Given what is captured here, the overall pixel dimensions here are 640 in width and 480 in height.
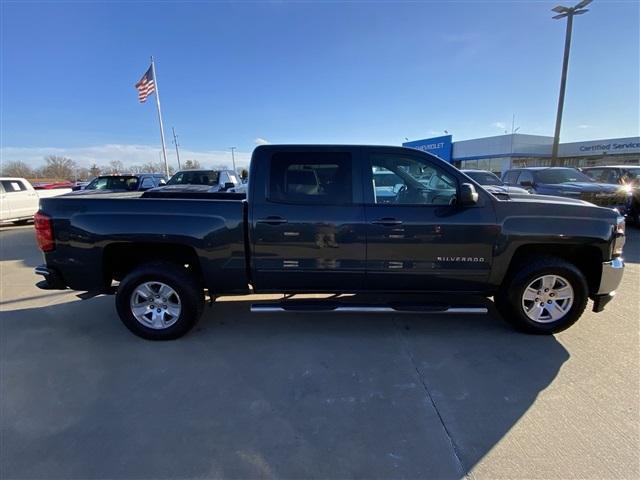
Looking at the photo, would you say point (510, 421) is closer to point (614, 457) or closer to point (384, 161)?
point (614, 457)

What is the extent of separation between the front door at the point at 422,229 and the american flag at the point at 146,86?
2257cm

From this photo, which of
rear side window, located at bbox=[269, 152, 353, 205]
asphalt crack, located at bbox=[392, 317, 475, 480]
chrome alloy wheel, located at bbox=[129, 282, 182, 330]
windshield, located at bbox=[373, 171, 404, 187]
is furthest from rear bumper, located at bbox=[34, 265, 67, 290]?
asphalt crack, located at bbox=[392, 317, 475, 480]

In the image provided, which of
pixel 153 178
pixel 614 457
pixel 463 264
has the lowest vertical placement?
pixel 614 457

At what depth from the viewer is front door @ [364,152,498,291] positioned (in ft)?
11.3

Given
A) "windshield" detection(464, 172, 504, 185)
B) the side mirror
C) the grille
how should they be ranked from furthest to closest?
"windshield" detection(464, 172, 504, 185) < the grille < the side mirror

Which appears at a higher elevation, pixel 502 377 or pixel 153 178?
pixel 153 178

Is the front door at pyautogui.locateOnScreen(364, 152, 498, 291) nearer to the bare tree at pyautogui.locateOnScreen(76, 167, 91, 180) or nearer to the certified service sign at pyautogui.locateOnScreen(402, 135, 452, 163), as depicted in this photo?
the certified service sign at pyautogui.locateOnScreen(402, 135, 452, 163)

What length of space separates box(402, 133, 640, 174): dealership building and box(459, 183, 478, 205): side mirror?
1375 inches

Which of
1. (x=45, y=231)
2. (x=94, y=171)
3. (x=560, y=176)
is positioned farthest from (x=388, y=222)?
(x=94, y=171)

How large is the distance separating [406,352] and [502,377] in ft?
2.74

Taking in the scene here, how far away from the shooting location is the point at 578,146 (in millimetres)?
36906

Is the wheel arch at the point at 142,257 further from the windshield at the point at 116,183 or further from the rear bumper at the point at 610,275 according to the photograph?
the windshield at the point at 116,183

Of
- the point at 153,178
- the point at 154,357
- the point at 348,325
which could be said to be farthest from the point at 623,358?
the point at 153,178

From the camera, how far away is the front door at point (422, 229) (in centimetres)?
344
